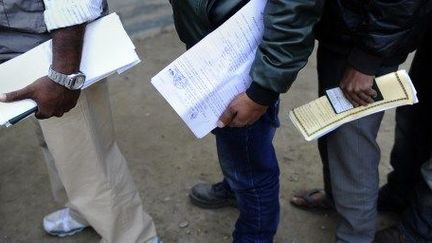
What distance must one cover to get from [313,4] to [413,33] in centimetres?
41

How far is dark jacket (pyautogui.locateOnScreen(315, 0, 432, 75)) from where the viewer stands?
4.68 feet

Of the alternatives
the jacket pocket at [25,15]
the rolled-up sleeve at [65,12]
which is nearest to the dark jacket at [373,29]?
the rolled-up sleeve at [65,12]

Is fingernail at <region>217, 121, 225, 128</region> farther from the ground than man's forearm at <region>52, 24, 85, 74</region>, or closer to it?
closer to it

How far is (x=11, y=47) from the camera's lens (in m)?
1.53

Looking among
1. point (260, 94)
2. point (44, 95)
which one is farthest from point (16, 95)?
point (260, 94)

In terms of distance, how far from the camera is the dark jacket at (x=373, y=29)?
1.43 meters

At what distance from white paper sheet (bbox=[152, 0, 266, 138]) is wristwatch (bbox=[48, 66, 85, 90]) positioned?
→ 23cm

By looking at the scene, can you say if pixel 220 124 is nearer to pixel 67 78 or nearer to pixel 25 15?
pixel 67 78

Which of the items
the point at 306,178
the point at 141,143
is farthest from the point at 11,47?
the point at 306,178

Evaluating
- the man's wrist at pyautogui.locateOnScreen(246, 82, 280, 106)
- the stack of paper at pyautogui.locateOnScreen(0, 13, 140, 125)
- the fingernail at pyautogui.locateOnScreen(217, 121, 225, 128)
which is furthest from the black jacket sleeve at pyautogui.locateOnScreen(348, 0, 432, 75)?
the stack of paper at pyautogui.locateOnScreen(0, 13, 140, 125)

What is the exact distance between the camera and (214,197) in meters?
2.37

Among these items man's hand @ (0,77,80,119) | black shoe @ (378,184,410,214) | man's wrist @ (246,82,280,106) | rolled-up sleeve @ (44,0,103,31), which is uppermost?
rolled-up sleeve @ (44,0,103,31)

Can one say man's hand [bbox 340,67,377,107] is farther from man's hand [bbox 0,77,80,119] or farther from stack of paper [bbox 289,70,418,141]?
man's hand [bbox 0,77,80,119]

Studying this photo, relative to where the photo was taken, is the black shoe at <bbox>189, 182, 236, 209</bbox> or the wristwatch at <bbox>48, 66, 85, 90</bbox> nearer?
the wristwatch at <bbox>48, 66, 85, 90</bbox>
